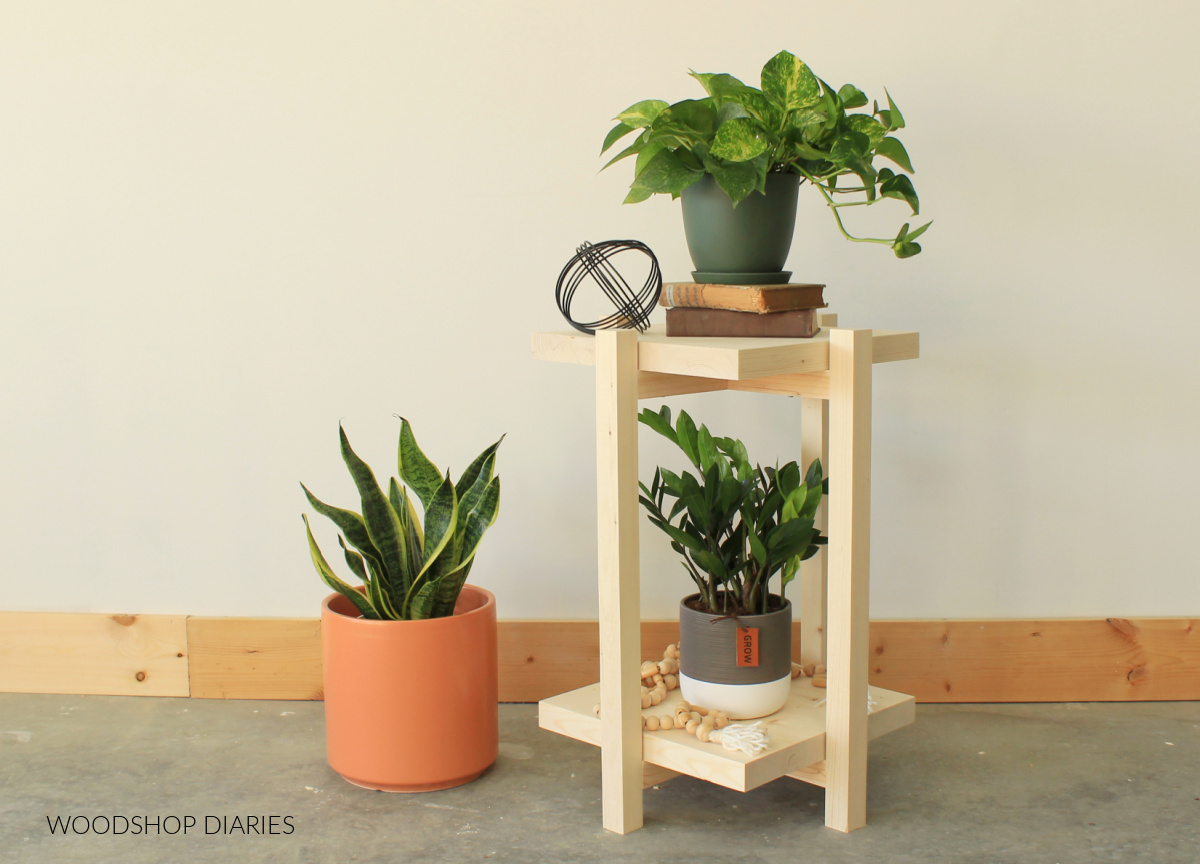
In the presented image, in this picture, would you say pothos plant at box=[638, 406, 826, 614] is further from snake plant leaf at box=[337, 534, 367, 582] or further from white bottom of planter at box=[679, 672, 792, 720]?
snake plant leaf at box=[337, 534, 367, 582]

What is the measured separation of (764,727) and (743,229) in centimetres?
59

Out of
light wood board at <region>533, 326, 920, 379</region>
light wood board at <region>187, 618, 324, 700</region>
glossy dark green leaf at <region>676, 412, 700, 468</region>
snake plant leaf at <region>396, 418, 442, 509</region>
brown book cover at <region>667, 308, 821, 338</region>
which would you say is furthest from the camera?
light wood board at <region>187, 618, 324, 700</region>

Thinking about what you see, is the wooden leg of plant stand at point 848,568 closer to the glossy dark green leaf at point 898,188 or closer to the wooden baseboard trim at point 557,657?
the glossy dark green leaf at point 898,188

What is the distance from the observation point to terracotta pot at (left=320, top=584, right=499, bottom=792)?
134 cm

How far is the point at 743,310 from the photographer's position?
1.22 m

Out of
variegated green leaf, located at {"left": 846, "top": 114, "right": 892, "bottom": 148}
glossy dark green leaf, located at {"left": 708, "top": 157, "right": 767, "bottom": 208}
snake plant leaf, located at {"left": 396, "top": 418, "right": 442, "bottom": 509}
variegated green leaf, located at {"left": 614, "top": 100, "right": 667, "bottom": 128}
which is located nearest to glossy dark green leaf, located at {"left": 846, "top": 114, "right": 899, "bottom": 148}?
variegated green leaf, located at {"left": 846, "top": 114, "right": 892, "bottom": 148}

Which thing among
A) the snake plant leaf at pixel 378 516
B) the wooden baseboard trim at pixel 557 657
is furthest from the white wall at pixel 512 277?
the snake plant leaf at pixel 378 516

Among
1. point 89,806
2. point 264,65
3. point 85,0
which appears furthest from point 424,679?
point 85,0

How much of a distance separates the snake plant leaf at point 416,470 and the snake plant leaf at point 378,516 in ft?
0.18

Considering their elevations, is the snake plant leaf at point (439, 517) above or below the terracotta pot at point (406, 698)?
above

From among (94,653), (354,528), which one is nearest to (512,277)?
(354,528)

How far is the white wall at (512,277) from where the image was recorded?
1597mm

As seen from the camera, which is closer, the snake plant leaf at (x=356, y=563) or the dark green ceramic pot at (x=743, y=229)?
the dark green ceramic pot at (x=743, y=229)

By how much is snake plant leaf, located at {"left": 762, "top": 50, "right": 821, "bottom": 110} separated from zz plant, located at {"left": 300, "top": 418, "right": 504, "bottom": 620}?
0.57 m
